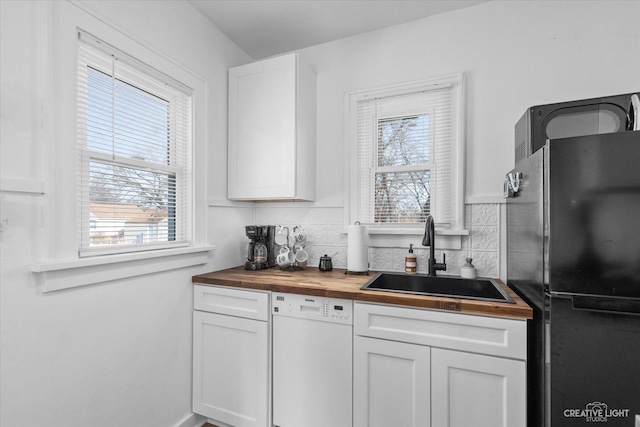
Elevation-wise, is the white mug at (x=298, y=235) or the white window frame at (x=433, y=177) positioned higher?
the white window frame at (x=433, y=177)

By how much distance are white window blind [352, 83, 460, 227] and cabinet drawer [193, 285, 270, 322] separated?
96 cm

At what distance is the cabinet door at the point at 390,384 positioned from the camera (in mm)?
1484

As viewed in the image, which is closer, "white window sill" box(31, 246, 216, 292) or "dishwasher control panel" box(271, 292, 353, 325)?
"white window sill" box(31, 246, 216, 292)

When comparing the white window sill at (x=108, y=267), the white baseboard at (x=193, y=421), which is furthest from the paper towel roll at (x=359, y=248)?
the white baseboard at (x=193, y=421)

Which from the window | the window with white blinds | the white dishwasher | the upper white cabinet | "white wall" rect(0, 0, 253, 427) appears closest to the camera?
"white wall" rect(0, 0, 253, 427)

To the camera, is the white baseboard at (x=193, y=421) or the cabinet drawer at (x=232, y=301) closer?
the cabinet drawer at (x=232, y=301)

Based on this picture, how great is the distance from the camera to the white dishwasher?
1.64 meters

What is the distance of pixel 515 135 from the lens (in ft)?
6.16

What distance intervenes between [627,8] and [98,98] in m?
2.86

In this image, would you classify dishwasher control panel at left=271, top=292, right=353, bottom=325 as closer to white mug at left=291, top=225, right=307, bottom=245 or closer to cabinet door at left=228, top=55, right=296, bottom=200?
white mug at left=291, top=225, right=307, bottom=245

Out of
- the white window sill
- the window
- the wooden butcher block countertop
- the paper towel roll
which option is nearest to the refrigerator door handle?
the wooden butcher block countertop

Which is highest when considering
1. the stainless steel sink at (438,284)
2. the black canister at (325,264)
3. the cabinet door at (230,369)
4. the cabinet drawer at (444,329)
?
the black canister at (325,264)

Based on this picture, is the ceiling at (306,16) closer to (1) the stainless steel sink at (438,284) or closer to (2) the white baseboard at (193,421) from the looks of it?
(1) the stainless steel sink at (438,284)

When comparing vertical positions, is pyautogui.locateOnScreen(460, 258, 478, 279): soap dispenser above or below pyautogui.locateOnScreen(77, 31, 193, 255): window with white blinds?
below
